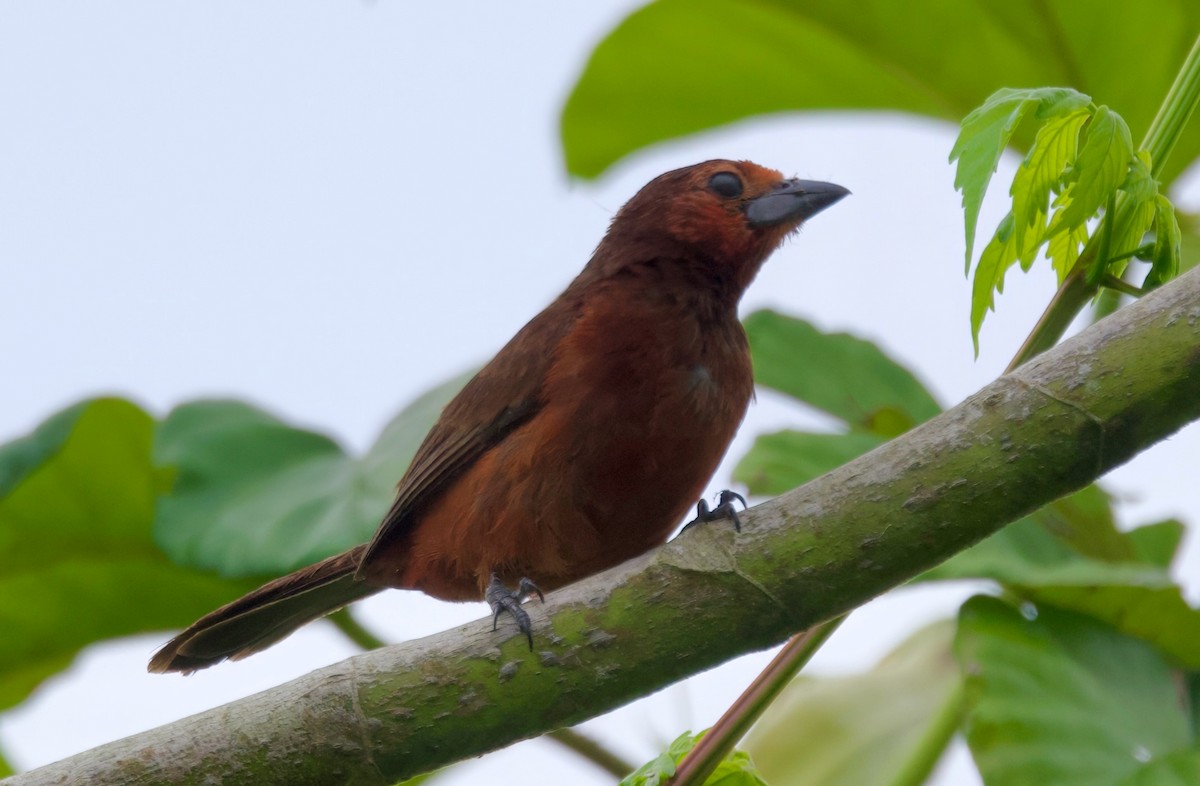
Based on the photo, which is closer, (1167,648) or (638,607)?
(638,607)

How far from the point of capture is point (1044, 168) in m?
1.86

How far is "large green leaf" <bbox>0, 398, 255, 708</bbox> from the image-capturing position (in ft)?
12.8

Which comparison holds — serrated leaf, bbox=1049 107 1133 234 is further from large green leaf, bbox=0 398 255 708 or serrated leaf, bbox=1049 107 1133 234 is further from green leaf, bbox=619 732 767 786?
large green leaf, bbox=0 398 255 708

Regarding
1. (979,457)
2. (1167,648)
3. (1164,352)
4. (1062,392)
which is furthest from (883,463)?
(1167,648)

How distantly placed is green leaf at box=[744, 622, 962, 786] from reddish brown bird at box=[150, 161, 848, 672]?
81cm

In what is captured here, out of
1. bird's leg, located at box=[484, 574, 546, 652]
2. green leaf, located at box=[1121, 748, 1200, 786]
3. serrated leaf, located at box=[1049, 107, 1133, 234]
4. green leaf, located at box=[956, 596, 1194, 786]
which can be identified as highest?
serrated leaf, located at box=[1049, 107, 1133, 234]

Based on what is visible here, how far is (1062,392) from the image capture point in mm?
1847

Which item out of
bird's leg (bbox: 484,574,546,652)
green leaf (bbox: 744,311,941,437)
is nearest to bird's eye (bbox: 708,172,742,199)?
green leaf (bbox: 744,311,941,437)

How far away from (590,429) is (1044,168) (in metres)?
1.31

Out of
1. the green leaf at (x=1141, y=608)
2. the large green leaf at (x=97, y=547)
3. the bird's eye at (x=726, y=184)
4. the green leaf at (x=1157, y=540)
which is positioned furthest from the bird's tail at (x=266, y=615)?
the green leaf at (x=1157, y=540)

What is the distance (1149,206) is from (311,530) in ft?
7.20

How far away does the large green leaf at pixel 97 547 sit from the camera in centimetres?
390

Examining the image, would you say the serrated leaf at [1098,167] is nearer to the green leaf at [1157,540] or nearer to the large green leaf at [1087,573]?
the large green leaf at [1087,573]

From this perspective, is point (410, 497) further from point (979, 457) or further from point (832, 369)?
point (979, 457)
